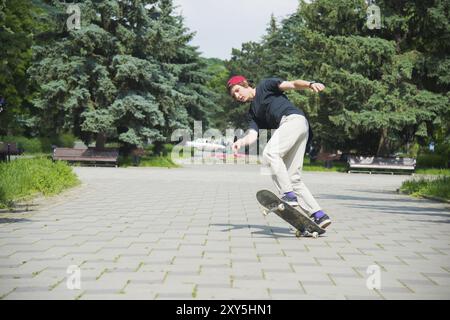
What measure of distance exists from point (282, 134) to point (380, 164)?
2154 centimetres

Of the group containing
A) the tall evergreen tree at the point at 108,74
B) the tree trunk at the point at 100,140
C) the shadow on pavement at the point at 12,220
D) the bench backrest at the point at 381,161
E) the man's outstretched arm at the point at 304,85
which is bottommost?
the shadow on pavement at the point at 12,220

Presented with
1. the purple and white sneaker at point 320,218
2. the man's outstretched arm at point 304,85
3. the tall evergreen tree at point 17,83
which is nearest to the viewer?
the man's outstretched arm at point 304,85

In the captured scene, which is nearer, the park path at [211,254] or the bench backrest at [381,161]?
the park path at [211,254]

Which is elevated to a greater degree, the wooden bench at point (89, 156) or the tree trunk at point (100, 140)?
the tree trunk at point (100, 140)


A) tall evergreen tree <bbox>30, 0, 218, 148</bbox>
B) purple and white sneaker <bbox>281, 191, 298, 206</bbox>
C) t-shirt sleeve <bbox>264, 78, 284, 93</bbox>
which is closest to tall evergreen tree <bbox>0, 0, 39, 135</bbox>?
tall evergreen tree <bbox>30, 0, 218, 148</bbox>

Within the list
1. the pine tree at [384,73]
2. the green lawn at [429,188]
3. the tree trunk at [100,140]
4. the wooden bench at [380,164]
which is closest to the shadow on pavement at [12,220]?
the green lawn at [429,188]

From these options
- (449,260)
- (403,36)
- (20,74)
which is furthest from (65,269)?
(20,74)

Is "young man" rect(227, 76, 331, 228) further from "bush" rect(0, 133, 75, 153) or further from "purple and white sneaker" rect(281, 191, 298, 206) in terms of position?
"bush" rect(0, 133, 75, 153)

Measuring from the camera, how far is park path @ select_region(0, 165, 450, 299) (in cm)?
371

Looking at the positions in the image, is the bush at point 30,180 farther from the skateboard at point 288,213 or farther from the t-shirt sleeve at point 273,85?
the t-shirt sleeve at point 273,85

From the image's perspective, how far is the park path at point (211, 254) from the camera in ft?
12.2

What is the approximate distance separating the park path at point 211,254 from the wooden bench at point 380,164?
1717cm

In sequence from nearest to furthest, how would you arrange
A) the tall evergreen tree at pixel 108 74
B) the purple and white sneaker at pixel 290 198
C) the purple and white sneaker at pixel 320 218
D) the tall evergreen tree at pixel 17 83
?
the purple and white sneaker at pixel 290 198, the purple and white sneaker at pixel 320 218, the tall evergreen tree at pixel 108 74, the tall evergreen tree at pixel 17 83

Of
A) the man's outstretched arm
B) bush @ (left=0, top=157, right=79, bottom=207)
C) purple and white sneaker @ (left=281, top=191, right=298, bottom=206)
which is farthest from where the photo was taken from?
bush @ (left=0, top=157, right=79, bottom=207)
